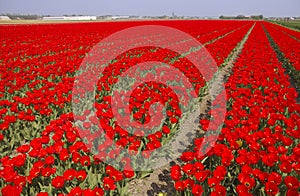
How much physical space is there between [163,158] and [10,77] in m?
4.83

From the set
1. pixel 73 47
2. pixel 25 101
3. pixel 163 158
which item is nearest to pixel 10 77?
pixel 25 101

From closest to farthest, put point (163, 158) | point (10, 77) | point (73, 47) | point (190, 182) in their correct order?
point (190, 182) < point (163, 158) < point (10, 77) < point (73, 47)

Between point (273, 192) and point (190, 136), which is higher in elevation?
point (273, 192)

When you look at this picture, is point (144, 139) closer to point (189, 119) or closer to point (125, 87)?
point (189, 119)

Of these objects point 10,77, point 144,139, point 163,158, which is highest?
point 10,77

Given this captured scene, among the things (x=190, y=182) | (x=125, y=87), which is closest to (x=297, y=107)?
(x=190, y=182)

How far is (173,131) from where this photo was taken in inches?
196

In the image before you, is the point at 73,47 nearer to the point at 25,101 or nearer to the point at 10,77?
the point at 10,77

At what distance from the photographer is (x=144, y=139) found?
4605 millimetres

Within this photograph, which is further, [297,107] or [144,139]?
[297,107]

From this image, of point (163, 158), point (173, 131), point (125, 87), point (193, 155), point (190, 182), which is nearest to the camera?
point (190, 182)

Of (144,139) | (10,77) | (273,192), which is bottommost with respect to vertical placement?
(144,139)

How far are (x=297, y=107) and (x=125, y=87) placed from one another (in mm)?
4602

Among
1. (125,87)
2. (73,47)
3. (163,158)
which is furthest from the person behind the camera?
(73,47)
